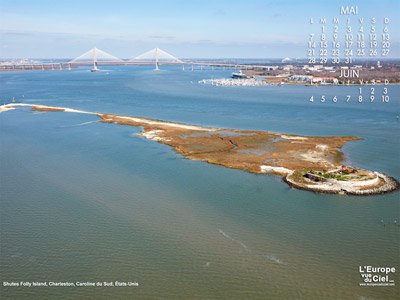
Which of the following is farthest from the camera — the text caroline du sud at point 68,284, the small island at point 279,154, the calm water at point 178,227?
the small island at point 279,154

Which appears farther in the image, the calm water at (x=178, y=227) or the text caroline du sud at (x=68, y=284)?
the calm water at (x=178, y=227)

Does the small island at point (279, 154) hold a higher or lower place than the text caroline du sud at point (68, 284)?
higher

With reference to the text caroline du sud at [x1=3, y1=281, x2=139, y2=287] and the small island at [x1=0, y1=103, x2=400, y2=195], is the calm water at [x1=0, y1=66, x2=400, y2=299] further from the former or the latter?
the small island at [x1=0, y1=103, x2=400, y2=195]

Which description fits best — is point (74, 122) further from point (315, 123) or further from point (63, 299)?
point (63, 299)

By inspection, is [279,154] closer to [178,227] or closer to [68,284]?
[178,227]

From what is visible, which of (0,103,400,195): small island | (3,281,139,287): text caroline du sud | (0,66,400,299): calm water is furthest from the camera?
(0,103,400,195): small island

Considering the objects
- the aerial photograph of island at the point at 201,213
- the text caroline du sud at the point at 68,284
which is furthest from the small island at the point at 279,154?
the text caroline du sud at the point at 68,284

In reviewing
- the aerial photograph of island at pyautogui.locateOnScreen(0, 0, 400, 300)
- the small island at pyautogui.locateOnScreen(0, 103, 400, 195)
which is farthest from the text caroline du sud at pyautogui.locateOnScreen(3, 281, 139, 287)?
the small island at pyautogui.locateOnScreen(0, 103, 400, 195)

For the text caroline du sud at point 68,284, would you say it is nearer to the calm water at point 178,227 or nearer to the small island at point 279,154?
the calm water at point 178,227

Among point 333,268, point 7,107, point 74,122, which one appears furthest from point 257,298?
point 7,107
